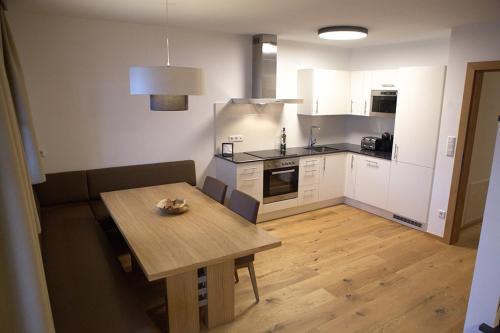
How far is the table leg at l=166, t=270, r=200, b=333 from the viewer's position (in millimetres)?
2111

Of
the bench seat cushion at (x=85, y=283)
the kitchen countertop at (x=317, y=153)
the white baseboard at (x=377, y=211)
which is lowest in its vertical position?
the white baseboard at (x=377, y=211)

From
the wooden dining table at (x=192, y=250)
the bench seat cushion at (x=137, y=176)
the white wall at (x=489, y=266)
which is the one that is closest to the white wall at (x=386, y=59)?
the bench seat cushion at (x=137, y=176)

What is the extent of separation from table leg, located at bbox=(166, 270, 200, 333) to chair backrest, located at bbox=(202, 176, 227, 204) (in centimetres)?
99

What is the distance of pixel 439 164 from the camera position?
3832 mm

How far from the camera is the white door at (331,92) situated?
4.75 meters

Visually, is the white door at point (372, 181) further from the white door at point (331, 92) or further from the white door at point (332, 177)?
the white door at point (331, 92)

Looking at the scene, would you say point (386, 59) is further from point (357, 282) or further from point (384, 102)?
point (357, 282)

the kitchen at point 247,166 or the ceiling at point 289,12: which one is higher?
the ceiling at point 289,12

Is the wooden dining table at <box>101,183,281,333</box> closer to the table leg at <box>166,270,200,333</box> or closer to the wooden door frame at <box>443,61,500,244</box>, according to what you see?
the table leg at <box>166,270,200,333</box>

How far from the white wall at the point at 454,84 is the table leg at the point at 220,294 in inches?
113

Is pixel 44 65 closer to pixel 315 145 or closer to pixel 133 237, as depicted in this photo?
pixel 133 237

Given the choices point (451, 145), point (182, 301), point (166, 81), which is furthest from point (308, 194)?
point (166, 81)

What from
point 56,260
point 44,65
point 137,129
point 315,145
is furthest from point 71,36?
point 315,145

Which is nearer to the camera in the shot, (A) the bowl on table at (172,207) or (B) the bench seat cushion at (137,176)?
(A) the bowl on table at (172,207)
